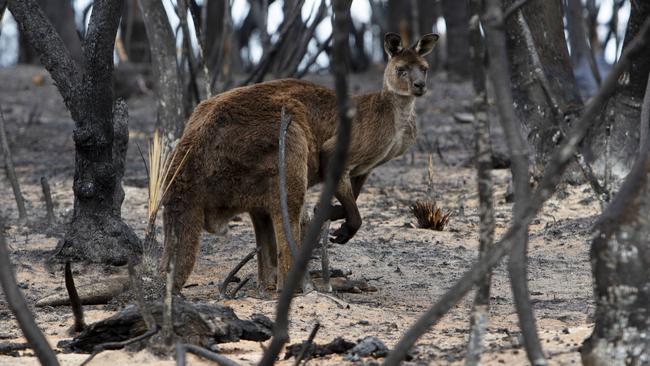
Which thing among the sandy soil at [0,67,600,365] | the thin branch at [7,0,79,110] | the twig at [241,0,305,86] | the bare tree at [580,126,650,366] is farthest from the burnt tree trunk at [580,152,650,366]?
the twig at [241,0,305,86]

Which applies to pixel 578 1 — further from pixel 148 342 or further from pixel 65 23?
pixel 148 342

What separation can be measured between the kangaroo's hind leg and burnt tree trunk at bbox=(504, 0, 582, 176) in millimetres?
3380

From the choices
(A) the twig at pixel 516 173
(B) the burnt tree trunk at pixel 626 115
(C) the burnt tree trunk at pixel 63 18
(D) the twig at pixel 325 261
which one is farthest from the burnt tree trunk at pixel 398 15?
(A) the twig at pixel 516 173

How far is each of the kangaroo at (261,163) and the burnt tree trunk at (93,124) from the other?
0.86 m

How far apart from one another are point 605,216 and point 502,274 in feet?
10.4

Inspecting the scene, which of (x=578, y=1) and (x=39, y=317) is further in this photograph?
(x=578, y=1)

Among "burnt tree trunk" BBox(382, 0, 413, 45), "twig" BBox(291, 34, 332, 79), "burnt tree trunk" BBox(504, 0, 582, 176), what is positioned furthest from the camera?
"burnt tree trunk" BBox(382, 0, 413, 45)

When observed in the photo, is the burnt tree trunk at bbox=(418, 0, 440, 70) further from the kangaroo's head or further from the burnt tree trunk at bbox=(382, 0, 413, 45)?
the kangaroo's head

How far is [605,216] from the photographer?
3.99 metres

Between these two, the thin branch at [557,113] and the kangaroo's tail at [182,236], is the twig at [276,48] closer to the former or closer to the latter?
the thin branch at [557,113]

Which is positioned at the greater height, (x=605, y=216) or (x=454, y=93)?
(x=454, y=93)

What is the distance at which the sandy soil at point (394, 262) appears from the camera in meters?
5.00

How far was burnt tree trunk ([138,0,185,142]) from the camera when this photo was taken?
9.22 metres

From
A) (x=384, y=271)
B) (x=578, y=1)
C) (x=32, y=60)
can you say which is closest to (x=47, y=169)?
(x=384, y=271)
